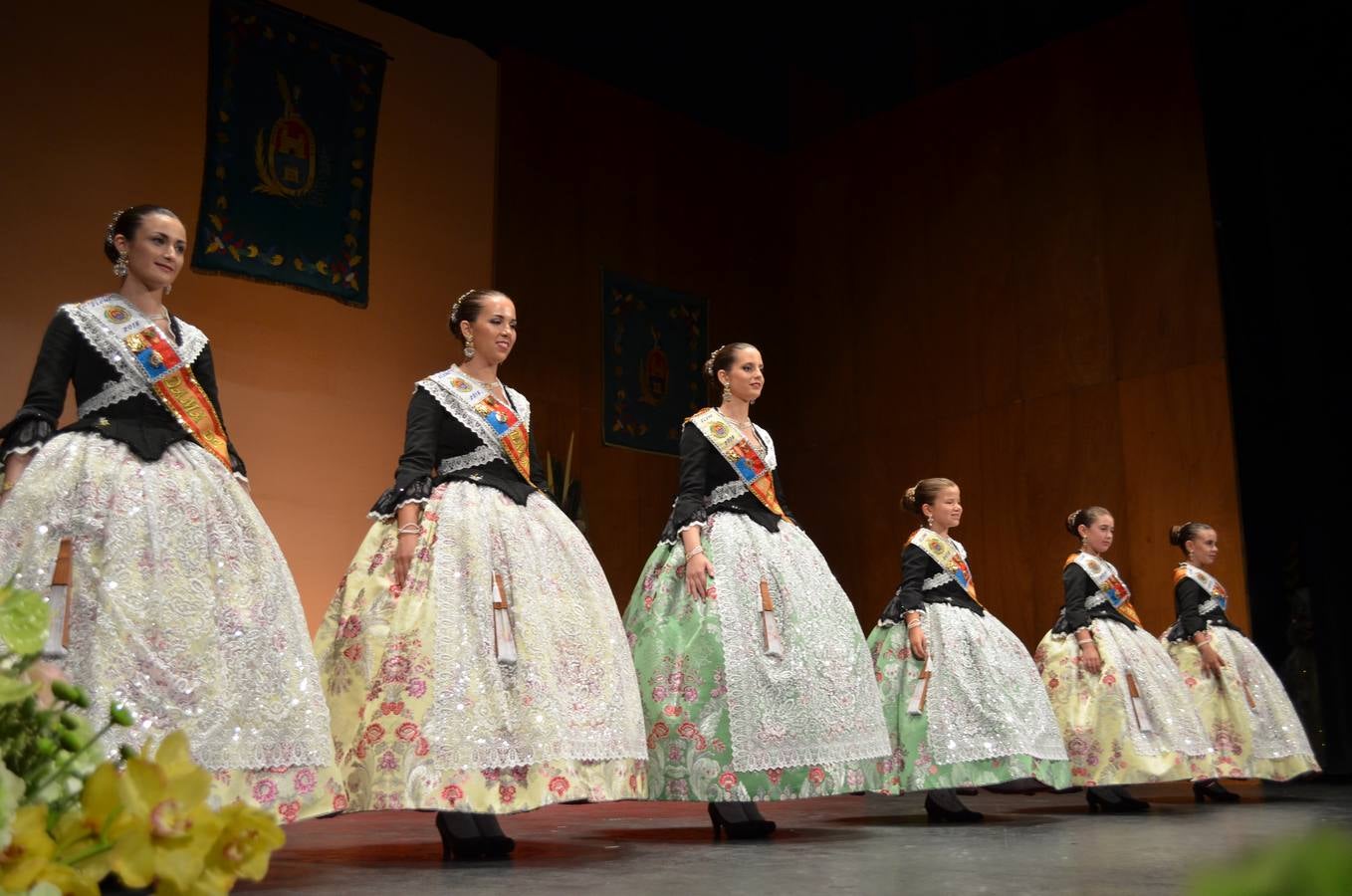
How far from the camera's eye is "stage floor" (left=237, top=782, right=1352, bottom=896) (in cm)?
234

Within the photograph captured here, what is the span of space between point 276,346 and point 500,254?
4.70 feet

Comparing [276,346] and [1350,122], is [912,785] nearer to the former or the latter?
[276,346]

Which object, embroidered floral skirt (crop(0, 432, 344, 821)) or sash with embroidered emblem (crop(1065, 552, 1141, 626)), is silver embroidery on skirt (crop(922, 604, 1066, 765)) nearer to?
sash with embroidered emblem (crop(1065, 552, 1141, 626))

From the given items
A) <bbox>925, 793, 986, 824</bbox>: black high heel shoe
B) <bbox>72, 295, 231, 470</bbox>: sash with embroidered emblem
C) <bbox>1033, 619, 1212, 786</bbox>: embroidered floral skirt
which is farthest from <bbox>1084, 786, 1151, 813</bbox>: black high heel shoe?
<bbox>72, 295, 231, 470</bbox>: sash with embroidered emblem

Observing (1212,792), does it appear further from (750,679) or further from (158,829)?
(158,829)

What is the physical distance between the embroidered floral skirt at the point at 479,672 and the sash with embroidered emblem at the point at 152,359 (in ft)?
1.72

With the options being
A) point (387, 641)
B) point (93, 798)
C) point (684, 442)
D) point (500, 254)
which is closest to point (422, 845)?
point (387, 641)

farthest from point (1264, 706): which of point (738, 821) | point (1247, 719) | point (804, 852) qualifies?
point (804, 852)

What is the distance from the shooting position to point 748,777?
135 inches

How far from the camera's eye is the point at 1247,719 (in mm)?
5547

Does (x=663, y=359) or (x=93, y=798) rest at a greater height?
(x=663, y=359)

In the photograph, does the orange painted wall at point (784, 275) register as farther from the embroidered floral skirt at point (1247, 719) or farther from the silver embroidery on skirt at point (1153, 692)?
the silver embroidery on skirt at point (1153, 692)

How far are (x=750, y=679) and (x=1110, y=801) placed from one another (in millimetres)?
2145

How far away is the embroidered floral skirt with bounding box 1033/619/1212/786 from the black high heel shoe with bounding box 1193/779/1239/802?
0.82 feet
